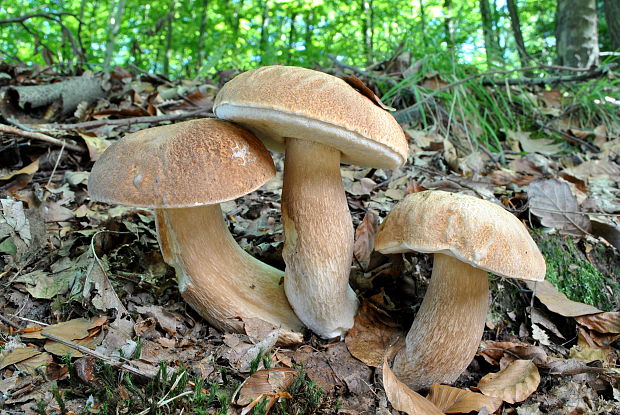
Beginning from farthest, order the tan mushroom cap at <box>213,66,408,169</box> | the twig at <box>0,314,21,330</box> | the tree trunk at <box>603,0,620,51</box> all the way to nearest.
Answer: the tree trunk at <box>603,0,620,51</box> < the twig at <box>0,314,21,330</box> < the tan mushroom cap at <box>213,66,408,169</box>

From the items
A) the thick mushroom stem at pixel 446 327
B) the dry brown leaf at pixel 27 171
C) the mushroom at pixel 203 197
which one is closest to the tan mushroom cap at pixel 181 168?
the mushroom at pixel 203 197

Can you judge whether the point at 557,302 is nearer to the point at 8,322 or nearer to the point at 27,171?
the point at 8,322

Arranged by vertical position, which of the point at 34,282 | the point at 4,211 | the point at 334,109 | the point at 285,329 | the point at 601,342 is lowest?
the point at 601,342

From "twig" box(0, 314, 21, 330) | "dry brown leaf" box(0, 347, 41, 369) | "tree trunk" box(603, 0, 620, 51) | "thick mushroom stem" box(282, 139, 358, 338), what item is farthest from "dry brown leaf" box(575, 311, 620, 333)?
"tree trunk" box(603, 0, 620, 51)

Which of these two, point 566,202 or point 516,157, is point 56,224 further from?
point 516,157

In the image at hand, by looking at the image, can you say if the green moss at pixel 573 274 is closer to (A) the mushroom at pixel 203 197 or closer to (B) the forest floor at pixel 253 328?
(B) the forest floor at pixel 253 328

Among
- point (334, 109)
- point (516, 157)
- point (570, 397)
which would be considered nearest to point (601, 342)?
point (570, 397)

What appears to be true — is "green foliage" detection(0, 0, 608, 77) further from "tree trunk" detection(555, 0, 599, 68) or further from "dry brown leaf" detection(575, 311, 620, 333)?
"dry brown leaf" detection(575, 311, 620, 333)

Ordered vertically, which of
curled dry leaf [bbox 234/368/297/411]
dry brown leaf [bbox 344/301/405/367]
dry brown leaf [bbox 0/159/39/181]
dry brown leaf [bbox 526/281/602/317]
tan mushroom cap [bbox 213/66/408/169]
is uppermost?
tan mushroom cap [bbox 213/66/408/169]

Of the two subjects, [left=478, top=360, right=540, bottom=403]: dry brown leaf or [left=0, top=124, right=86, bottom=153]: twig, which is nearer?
[left=478, top=360, right=540, bottom=403]: dry brown leaf
